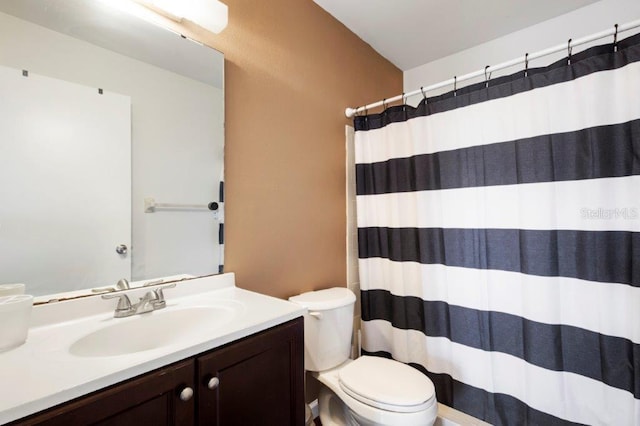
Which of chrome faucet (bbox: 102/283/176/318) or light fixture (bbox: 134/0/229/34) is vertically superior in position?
light fixture (bbox: 134/0/229/34)

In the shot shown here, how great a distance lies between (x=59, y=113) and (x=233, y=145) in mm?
602

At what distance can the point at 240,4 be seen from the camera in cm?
137

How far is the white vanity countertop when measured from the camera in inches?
21.6

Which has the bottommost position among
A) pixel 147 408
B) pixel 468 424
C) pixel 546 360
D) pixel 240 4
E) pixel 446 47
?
pixel 468 424

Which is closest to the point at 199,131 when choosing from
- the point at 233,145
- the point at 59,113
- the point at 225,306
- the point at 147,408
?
the point at 233,145

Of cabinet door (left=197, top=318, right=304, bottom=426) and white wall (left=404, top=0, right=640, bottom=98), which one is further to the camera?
white wall (left=404, top=0, right=640, bottom=98)

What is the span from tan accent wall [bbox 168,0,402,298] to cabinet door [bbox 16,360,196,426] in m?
0.64

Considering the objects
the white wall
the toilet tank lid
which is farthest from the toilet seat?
the white wall

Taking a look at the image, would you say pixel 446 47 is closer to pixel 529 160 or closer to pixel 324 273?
pixel 529 160

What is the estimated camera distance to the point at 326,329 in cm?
144

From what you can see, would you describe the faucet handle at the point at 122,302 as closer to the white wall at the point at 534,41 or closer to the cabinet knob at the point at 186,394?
the cabinet knob at the point at 186,394

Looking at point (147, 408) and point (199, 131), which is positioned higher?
point (199, 131)

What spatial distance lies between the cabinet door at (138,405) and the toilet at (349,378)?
28.6 inches

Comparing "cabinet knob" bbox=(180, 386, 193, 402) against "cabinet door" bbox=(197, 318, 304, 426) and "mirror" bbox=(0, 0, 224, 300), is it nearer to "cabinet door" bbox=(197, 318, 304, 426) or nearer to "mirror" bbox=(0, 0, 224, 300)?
"cabinet door" bbox=(197, 318, 304, 426)
